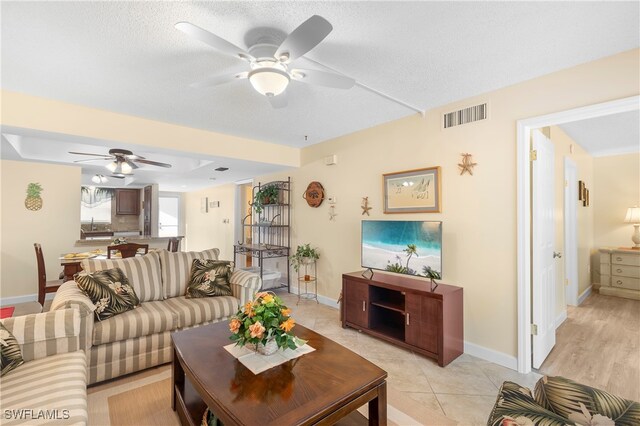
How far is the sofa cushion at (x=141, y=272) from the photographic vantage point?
116 inches

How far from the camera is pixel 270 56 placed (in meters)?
1.85

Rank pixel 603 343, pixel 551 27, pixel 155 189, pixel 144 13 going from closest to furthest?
pixel 144 13 < pixel 551 27 < pixel 603 343 < pixel 155 189

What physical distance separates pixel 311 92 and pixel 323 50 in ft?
2.43

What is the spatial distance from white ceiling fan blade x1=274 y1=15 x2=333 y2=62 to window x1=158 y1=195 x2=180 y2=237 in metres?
10.0

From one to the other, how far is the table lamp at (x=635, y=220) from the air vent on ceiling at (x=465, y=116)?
12.7ft

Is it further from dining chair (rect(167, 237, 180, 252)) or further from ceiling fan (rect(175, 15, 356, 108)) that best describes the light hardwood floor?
dining chair (rect(167, 237, 180, 252))

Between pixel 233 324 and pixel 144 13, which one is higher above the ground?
pixel 144 13

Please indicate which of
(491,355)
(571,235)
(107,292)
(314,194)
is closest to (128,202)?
(314,194)

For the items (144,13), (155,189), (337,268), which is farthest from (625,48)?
(155,189)

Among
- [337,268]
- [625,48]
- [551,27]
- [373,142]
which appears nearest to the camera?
[551,27]

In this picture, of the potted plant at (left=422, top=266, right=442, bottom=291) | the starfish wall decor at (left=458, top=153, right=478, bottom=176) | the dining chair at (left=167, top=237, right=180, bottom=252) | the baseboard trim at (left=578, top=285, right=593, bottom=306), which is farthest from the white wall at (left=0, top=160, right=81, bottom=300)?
the baseboard trim at (left=578, top=285, right=593, bottom=306)

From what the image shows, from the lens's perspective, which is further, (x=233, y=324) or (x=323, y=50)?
(x=323, y=50)

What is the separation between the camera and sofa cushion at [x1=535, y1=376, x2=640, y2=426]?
43.7 inches

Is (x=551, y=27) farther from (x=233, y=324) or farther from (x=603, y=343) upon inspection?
(x=603, y=343)
